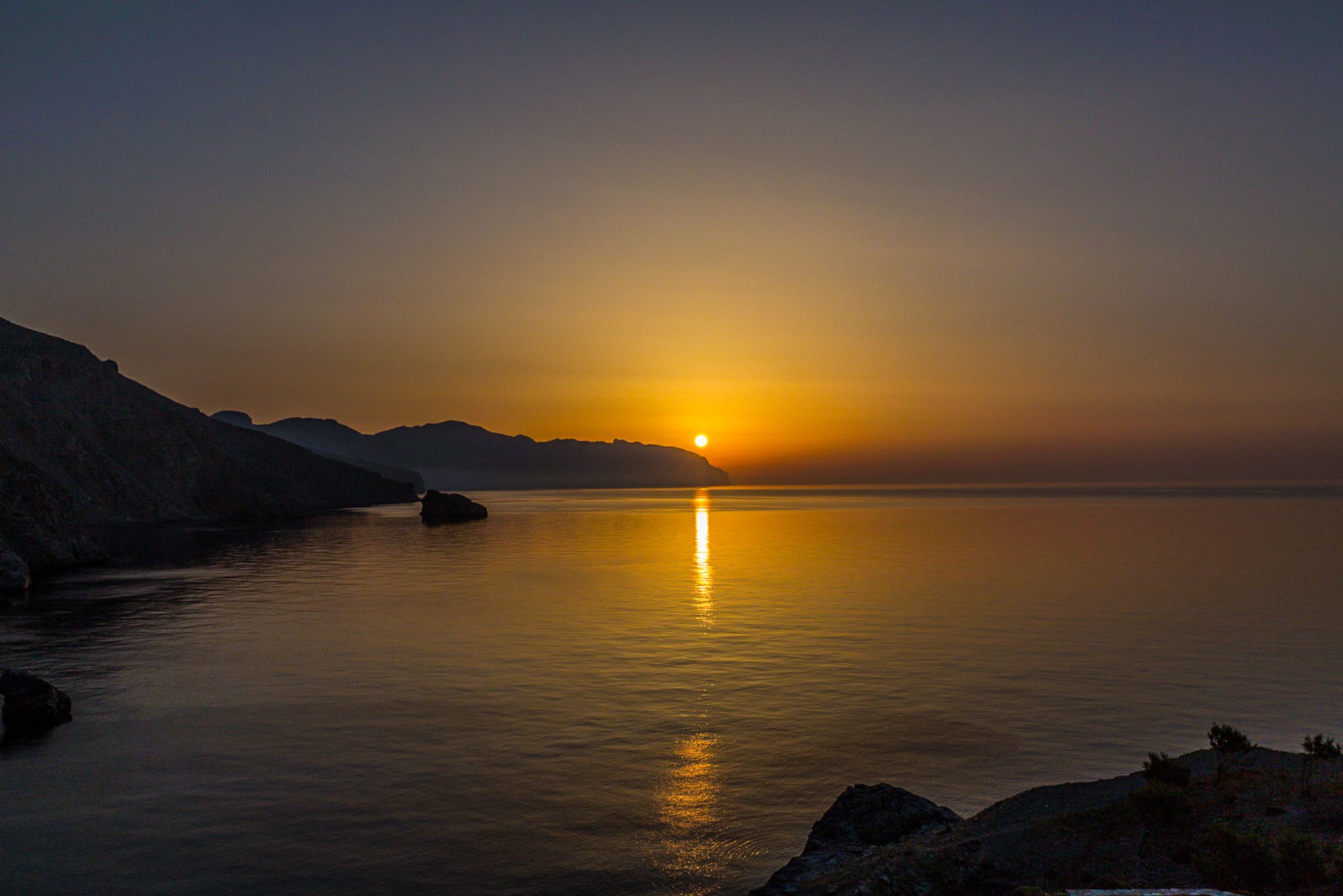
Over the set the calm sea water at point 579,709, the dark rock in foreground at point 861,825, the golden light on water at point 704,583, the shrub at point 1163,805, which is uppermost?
the shrub at point 1163,805

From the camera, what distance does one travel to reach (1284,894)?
33.5 ft

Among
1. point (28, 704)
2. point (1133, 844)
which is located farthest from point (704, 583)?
point (1133, 844)

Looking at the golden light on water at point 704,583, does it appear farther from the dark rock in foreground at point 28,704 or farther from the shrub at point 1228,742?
the shrub at point 1228,742

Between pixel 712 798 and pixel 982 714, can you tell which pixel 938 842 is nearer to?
pixel 712 798

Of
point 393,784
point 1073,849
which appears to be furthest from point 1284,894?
point 393,784

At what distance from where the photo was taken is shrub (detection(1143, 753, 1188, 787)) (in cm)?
1366

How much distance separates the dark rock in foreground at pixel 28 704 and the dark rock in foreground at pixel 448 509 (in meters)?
131

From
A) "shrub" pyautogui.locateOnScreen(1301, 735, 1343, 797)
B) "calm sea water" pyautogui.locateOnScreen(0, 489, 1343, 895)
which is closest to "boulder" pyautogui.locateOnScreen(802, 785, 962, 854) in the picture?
"calm sea water" pyautogui.locateOnScreen(0, 489, 1343, 895)

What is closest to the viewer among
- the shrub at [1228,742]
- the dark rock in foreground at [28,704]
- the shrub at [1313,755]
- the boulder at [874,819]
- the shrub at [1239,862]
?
the shrub at [1239,862]

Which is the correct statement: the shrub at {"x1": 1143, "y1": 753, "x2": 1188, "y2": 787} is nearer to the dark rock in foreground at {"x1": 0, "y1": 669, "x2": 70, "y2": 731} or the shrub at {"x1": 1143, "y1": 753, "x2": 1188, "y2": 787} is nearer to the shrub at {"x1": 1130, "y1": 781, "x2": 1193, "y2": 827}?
the shrub at {"x1": 1130, "y1": 781, "x2": 1193, "y2": 827}

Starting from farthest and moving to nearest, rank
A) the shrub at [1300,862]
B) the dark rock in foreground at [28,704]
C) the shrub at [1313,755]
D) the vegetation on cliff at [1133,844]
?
the dark rock in foreground at [28,704]
the shrub at [1313,755]
the vegetation on cliff at [1133,844]
the shrub at [1300,862]

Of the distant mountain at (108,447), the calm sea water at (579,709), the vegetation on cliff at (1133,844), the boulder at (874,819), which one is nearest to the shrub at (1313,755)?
the vegetation on cliff at (1133,844)

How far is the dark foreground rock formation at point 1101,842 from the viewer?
10.7 m

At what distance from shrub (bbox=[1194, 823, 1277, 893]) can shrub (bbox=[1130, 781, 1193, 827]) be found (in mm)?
1039
